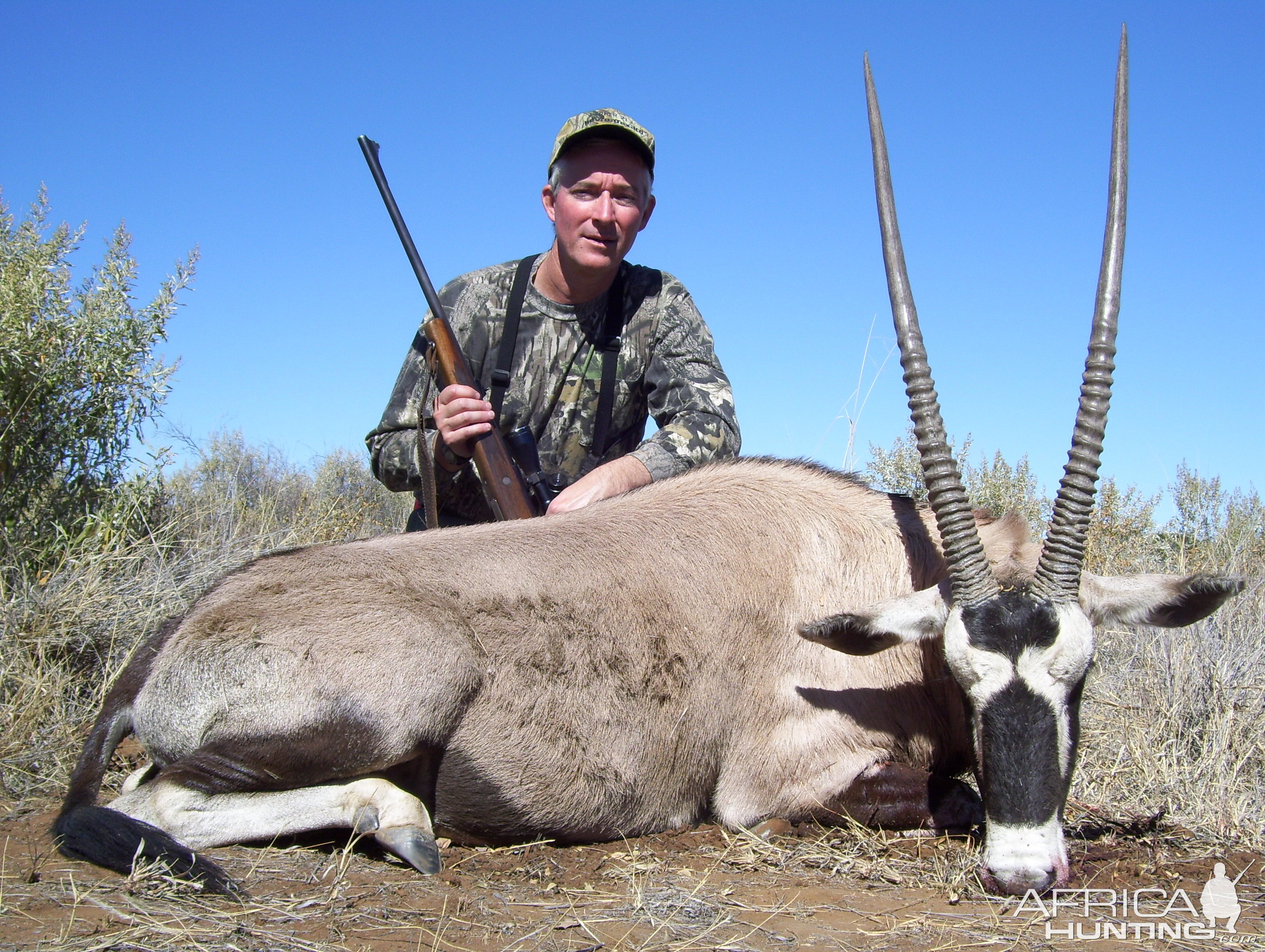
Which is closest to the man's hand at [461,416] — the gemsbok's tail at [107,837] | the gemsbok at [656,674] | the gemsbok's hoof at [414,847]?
the gemsbok at [656,674]

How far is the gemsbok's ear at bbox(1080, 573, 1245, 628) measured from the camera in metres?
3.63

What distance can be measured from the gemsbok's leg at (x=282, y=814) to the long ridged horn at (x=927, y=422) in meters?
2.04

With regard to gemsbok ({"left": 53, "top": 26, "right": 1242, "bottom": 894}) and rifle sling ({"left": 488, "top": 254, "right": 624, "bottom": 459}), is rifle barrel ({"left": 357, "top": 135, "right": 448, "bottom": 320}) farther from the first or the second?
gemsbok ({"left": 53, "top": 26, "right": 1242, "bottom": 894})

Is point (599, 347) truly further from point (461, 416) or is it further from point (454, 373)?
point (461, 416)

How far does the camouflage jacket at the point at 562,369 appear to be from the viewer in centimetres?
584

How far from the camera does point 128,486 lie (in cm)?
643

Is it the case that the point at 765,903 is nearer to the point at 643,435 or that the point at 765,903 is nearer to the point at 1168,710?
the point at 1168,710

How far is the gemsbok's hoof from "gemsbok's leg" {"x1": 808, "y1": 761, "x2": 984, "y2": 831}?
4.71 feet

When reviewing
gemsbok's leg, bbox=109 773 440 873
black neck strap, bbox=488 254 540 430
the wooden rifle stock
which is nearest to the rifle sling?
black neck strap, bbox=488 254 540 430

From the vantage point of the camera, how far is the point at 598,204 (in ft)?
19.1

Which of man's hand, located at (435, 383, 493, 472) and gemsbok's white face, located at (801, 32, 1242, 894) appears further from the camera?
man's hand, located at (435, 383, 493, 472)

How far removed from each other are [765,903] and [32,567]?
4.77 m

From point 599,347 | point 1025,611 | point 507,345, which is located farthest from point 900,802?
point 507,345

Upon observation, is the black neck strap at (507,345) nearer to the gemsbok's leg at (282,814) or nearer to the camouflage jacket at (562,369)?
the camouflage jacket at (562,369)
